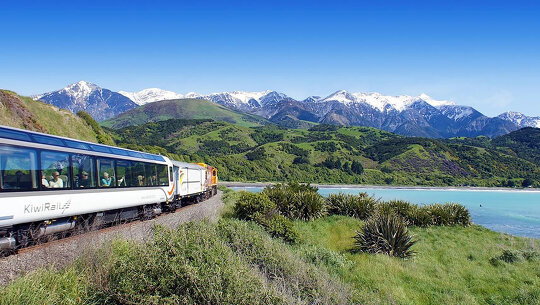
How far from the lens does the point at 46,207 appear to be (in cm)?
1034

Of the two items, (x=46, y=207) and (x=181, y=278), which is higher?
(x=46, y=207)

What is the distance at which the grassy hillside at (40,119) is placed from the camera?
41750 millimetres

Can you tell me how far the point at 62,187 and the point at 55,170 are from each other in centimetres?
57

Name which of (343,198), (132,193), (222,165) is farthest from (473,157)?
(132,193)

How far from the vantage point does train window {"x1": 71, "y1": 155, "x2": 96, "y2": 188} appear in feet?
38.7

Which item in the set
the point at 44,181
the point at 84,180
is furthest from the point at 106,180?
the point at 44,181

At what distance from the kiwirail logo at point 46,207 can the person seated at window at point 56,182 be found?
463 millimetres

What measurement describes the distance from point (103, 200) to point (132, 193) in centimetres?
251

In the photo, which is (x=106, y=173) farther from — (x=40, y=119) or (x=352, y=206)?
(x=40, y=119)

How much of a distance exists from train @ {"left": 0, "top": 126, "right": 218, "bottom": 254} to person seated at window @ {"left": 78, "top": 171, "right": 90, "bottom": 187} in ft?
0.10

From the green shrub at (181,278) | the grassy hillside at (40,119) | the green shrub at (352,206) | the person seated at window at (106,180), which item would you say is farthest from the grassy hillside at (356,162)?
the green shrub at (181,278)

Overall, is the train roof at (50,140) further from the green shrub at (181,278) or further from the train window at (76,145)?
the green shrub at (181,278)

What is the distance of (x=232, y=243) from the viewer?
376 inches

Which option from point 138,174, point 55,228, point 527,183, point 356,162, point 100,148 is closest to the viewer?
point 55,228
